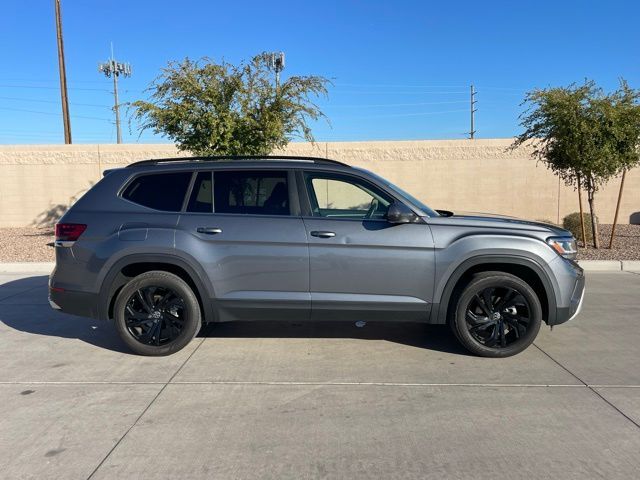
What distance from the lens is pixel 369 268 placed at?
480cm

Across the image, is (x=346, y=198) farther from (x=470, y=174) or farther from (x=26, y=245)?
(x=470, y=174)

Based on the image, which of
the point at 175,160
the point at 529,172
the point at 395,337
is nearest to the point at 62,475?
the point at 175,160

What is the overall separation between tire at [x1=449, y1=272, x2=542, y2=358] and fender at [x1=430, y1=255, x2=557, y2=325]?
12 centimetres

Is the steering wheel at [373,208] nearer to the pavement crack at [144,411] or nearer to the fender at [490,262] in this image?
the fender at [490,262]

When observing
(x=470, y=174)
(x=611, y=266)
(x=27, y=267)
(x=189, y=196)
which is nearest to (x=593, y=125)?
(x=611, y=266)

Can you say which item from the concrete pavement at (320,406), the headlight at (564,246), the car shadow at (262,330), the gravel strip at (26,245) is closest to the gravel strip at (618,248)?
the concrete pavement at (320,406)

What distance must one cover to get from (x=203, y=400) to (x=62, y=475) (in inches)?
47.5

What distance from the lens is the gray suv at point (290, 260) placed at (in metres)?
4.80

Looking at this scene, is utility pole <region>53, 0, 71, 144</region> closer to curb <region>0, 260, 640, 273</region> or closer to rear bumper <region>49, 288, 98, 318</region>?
curb <region>0, 260, 640, 273</region>

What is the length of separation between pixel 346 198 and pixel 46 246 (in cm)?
1058

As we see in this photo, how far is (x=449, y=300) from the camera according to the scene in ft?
16.2

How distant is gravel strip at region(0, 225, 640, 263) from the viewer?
36.1 ft

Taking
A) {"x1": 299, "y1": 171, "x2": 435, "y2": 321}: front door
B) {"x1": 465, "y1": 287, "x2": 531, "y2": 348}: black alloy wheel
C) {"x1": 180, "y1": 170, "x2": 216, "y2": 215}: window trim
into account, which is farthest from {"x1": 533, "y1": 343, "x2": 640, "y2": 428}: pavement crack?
{"x1": 180, "y1": 170, "x2": 216, "y2": 215}: window trim

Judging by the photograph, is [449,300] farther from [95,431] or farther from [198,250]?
[95,431]
